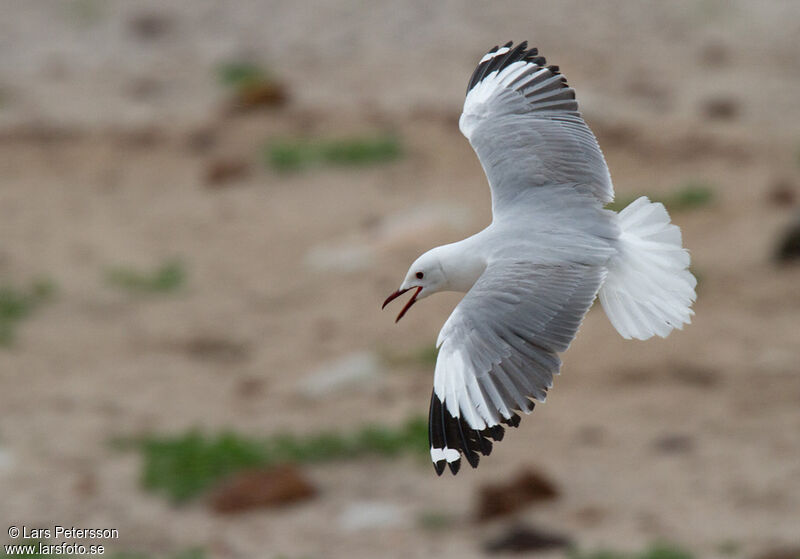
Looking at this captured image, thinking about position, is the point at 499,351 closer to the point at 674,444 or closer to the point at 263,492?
the point at 263,492

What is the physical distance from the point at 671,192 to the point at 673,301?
6.32 m

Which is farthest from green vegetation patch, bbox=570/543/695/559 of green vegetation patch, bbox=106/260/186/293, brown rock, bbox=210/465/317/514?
green vegetation patch, bbox=106/260/186/293

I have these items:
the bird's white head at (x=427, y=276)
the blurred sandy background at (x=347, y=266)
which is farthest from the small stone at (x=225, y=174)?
the bird's white head at (x=427, y=276)

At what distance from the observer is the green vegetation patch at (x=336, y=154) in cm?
1162

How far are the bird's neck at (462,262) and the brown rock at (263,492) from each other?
10.3ft

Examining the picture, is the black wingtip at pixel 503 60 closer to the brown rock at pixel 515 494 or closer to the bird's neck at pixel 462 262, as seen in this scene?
the bird's neck at pixel 462 262

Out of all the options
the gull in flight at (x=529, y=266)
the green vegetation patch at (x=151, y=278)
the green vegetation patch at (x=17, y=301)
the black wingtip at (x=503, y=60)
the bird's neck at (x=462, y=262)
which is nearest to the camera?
the gull in flight at (x=529, y=266)

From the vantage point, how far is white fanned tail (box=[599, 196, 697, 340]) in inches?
169

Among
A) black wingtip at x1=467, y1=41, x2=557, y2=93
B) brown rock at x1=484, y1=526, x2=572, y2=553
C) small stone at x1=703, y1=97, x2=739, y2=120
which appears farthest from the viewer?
small stone at x1=703, y1=97, x2=739, y2=120

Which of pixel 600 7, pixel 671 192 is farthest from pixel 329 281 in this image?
pixel 600 7

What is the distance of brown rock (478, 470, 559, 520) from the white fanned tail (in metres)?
2.72

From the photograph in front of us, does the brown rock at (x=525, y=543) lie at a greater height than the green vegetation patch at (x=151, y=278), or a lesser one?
lesser

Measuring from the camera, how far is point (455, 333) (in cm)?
392

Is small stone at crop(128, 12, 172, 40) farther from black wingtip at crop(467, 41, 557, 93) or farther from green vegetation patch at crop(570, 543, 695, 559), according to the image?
black wingtip at crop(467, 41, 557, 93)
